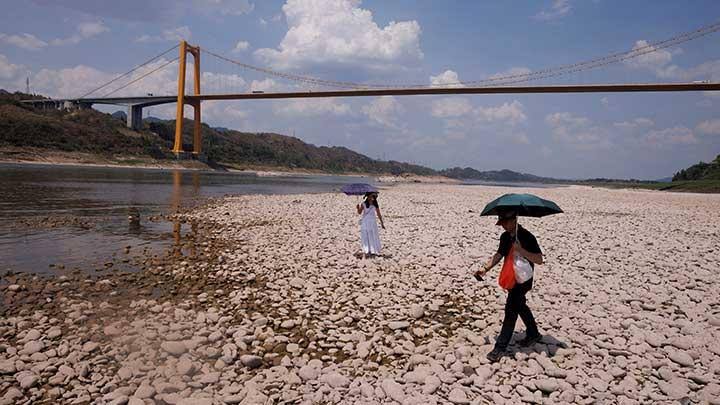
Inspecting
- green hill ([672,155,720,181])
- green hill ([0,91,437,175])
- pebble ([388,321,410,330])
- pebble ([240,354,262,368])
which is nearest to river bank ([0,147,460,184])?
green hill ([0,91,437,175])

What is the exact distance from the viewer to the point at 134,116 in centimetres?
8644

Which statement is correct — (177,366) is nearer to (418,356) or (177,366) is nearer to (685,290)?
(418,356)

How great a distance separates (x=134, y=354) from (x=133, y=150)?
3138 inches

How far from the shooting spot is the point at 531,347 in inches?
187

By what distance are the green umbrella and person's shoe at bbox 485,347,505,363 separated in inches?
61.0

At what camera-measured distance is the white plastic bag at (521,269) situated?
4508mm

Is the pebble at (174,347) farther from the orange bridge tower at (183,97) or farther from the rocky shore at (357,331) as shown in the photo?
the orange bridge tower at (183,97)

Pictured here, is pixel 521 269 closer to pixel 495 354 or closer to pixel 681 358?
pixel 495 354

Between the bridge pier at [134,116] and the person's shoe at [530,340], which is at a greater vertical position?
the bridge pier at [134,116]

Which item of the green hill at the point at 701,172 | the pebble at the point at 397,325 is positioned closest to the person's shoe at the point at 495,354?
the pebble at the point at 397,325

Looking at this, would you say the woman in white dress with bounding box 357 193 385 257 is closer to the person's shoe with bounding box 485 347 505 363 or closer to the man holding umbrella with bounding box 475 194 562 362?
the man holding umbrella with bounding box 475 194 562 362

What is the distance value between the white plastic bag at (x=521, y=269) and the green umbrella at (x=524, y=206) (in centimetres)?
52

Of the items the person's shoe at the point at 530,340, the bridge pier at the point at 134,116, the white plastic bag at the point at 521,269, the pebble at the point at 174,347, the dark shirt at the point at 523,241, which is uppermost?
the bridge pier at the point at 134,116

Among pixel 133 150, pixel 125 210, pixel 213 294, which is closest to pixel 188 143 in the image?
pixel 133 150
